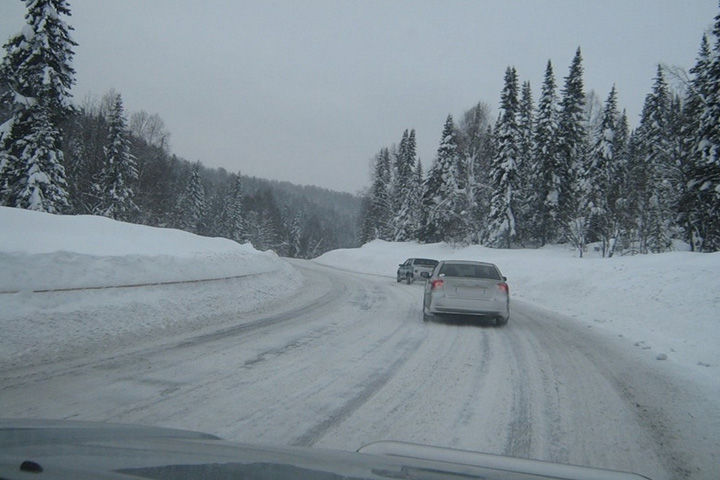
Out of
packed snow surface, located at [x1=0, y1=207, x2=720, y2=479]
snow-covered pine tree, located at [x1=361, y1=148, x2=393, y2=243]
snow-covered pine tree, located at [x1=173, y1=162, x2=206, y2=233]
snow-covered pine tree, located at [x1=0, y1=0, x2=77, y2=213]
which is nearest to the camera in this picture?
packed snow surface, located at [x1=0, y1=207, x2=720, y2=479]

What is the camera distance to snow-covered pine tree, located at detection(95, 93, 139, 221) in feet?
124

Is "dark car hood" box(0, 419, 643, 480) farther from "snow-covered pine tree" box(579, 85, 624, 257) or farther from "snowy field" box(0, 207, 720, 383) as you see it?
"snow-covered pine tree" box(579, 85, 624, 257)

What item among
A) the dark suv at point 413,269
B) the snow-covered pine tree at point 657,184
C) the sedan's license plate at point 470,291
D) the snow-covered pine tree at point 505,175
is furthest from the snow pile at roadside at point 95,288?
the snow-covered pine tree at point 505,175

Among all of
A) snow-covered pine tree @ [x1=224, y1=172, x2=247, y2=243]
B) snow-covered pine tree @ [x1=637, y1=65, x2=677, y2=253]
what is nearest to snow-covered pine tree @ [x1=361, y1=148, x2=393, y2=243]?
snow-covered pine tree @ [x1=224, y1=172, x2=247, y2=243]

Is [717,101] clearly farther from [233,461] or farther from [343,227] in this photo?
[343,227]

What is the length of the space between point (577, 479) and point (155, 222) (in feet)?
188

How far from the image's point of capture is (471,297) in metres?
Result: 10.6

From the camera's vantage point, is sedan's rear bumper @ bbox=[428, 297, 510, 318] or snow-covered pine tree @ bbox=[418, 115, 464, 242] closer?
sedan's rear bumper @ bbox=[428, 297, 510, 318]

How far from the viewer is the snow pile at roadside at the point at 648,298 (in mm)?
8781

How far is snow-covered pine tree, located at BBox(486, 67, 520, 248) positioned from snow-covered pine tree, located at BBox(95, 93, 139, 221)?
34.6 m

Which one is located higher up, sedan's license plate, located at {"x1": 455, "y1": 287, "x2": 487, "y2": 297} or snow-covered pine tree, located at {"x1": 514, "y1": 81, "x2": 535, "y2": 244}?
snow-covered pine tree, located at {"x1": 514, "y1": 81, "x2": 535, "y2": 244}

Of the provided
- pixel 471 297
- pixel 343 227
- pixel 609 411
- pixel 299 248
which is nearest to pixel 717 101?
pixel 471 297

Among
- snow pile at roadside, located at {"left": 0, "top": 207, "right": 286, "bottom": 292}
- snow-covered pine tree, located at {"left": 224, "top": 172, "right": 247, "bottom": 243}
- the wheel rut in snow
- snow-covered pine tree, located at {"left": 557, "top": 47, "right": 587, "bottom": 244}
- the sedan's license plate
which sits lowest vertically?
the wheel rut in snow

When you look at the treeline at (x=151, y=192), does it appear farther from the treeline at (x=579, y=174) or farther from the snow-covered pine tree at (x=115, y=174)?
the treeline at (x=579, y=174)
